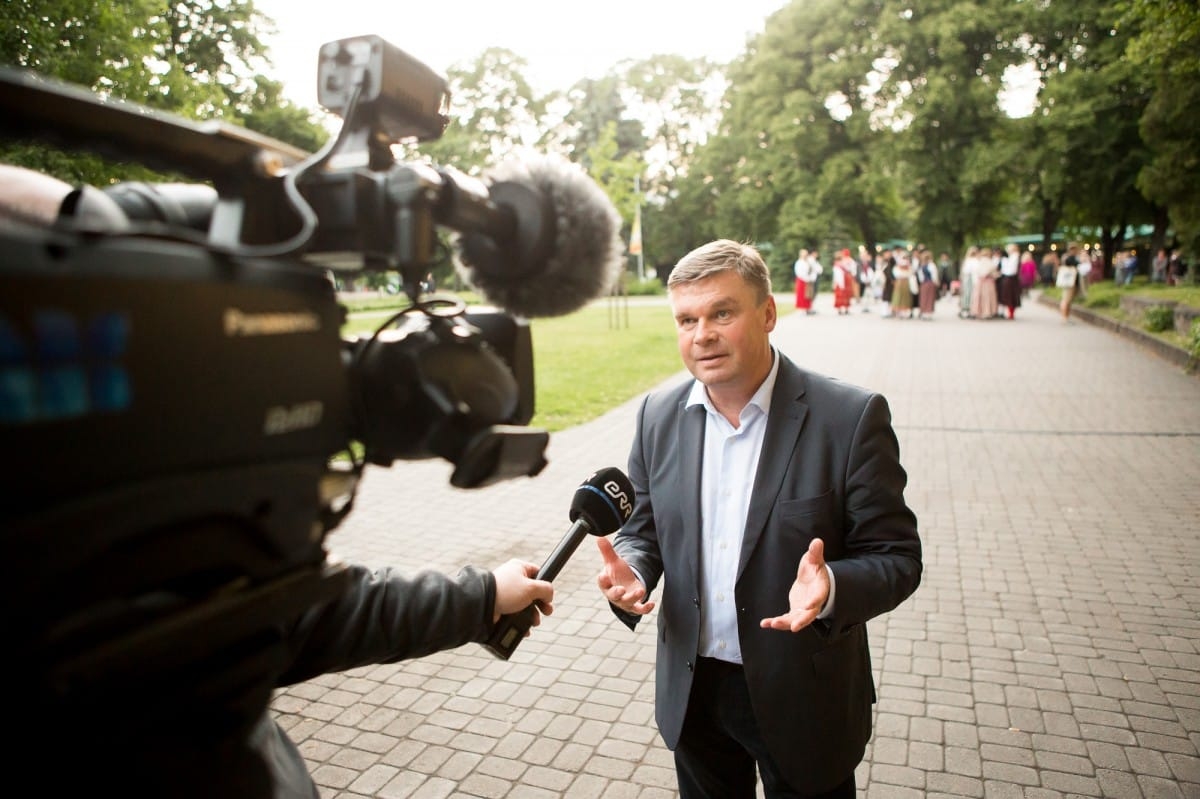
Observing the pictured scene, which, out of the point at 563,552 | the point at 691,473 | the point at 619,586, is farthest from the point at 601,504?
the point at 691,473

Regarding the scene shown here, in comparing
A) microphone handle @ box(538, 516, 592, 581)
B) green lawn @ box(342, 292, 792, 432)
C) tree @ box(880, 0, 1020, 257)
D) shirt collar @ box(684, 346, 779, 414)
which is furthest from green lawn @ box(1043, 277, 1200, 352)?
microphone handle @ box(538, 516, 592, 581)

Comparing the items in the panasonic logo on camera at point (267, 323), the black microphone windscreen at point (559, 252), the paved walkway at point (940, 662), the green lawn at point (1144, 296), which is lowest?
the paved walkway at point (940, 662)

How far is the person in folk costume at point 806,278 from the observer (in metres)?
27.0

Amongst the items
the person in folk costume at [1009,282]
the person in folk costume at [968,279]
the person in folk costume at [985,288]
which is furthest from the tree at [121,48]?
the person in folk costume at [1009,282]

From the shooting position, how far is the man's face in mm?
2389

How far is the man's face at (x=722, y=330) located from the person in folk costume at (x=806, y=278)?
993 inches

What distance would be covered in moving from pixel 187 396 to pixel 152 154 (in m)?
0.34

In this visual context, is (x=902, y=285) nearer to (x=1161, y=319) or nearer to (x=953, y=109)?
(x=1161, y=319)

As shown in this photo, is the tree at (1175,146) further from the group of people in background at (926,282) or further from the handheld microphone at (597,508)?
the handheld microphone at (597,508)

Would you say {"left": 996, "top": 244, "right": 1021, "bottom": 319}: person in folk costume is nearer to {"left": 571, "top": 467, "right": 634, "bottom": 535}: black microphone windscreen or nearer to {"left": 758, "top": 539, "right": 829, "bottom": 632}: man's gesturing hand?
{"left": 758, "top": 539, "right": 829, "bottom": 632}: man's gesturing hand

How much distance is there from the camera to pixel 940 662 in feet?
14.8

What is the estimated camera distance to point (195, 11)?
1733 centimetres

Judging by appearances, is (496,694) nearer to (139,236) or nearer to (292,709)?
(292,709)

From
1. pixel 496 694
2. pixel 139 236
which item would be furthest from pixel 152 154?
pixel 496 694
